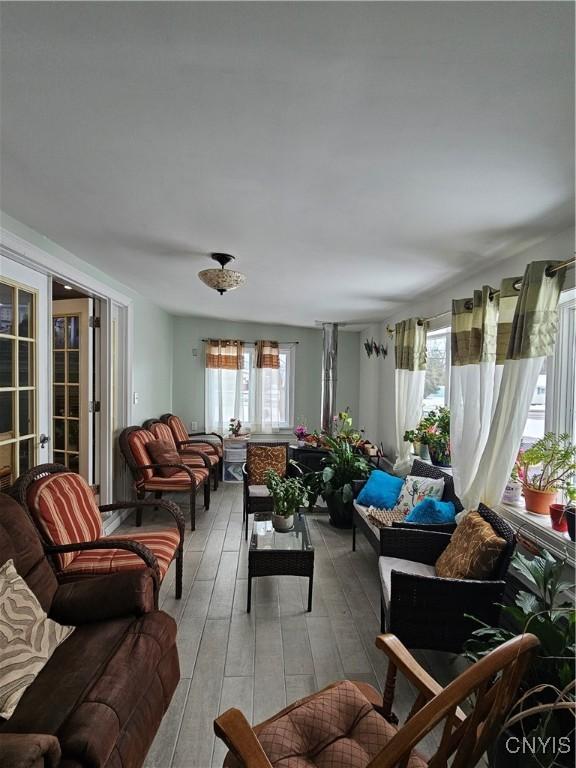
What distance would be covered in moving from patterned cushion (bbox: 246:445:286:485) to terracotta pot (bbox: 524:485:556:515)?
7.65 ft

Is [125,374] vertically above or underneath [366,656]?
above

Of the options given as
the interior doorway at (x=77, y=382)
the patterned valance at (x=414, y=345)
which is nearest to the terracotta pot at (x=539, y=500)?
the patterned valance at (x=414, y=345)

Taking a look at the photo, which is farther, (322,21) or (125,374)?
(125,374)

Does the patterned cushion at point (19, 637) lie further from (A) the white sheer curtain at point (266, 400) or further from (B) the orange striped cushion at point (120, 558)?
(A) the white sheer curtain at point (266, 400)

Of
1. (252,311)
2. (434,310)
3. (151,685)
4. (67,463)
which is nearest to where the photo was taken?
(151,685)

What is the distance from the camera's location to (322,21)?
0.82m

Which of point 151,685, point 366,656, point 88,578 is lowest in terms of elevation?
point 366,656

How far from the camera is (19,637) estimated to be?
4.41ft

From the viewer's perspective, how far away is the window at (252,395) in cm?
568

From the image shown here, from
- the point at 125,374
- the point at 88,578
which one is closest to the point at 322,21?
the point at 88,578

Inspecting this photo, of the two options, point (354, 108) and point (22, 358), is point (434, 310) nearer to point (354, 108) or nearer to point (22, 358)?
point (354, 108)

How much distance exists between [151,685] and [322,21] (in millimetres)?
2109

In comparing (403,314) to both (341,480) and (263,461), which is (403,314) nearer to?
(341,480)

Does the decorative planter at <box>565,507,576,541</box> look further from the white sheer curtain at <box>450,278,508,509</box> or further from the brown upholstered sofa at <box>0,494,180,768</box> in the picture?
the brown upholstered sofa at <box>0,494,180,768</box>
